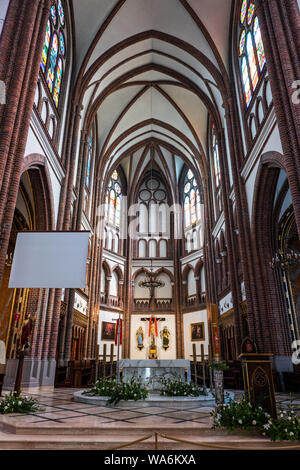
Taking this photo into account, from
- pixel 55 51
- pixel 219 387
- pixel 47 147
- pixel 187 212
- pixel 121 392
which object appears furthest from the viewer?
pixel 187 212

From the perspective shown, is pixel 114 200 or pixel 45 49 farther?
pixel 114 200

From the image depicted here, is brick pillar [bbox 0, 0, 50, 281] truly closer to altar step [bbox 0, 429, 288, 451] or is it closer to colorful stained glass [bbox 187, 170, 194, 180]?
altar step [bbox 0, 429, 288, 451]

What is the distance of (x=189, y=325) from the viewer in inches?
948

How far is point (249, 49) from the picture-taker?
13.3 meters

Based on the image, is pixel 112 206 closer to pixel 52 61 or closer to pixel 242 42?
pixel 52 61

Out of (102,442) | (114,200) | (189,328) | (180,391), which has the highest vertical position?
(114,200)

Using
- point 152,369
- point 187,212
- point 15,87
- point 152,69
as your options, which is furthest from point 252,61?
point 187,212

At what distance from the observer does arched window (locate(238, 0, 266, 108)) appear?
12.2 meters

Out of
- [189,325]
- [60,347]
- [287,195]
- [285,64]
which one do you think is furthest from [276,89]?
[189,325]

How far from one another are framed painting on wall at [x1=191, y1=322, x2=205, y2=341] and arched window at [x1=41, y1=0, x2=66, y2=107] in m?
16.7

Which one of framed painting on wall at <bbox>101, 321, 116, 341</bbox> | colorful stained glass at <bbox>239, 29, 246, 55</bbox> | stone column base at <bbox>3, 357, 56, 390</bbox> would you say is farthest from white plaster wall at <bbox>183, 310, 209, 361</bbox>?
colorful stained glass at <bbox>239, 29, 246, 55</bbox>

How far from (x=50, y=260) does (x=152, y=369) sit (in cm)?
469

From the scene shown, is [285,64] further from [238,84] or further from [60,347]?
[60,347]
